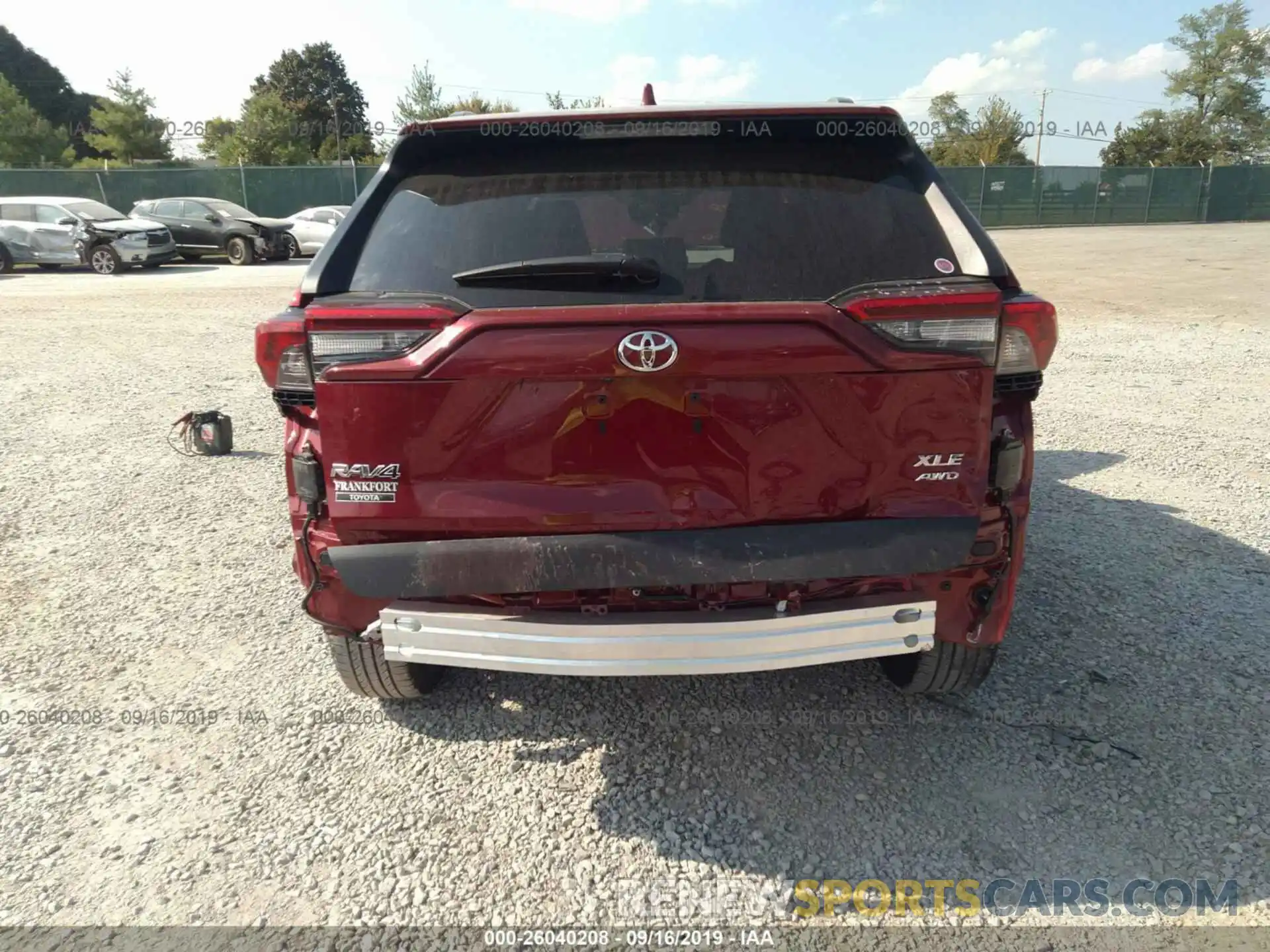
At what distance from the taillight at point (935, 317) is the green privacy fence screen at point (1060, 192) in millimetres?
30184

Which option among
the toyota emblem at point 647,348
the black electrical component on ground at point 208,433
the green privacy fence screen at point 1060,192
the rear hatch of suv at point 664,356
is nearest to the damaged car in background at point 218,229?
the green privacy fence screen at point 1060,192

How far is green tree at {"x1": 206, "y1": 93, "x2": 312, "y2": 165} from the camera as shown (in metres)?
42.7

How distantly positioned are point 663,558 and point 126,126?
177 ft

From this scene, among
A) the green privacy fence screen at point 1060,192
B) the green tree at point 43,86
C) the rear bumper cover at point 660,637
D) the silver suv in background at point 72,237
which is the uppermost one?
the green tree at point 43,86

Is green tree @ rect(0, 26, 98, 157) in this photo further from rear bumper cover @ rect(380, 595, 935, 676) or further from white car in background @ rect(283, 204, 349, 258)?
rear bumper cover @ rect(380, 595, 935, 676)

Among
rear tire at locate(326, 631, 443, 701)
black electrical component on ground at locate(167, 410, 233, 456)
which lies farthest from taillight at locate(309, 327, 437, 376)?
black electrical component on ground at locate(167, 410, 233, 456)

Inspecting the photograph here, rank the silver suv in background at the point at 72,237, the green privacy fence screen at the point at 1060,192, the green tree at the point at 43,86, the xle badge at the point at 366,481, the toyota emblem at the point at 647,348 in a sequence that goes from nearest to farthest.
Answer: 1. the toyota emblem at the point at 647,348
2. the xle badge at the point at 366,481
3. the silver suv in background at the point at 72,237
4. the green privacy fence screen at the point at 1060,192
5. the green tree at the point at 43,86

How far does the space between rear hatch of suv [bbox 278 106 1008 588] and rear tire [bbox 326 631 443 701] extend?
0.59 m

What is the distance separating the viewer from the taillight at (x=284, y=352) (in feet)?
7.17

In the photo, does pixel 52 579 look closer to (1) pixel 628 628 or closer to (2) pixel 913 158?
(1) pixel 628 628

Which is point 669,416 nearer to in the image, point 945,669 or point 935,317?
point 935,317

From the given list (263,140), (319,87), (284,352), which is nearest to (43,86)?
(319,87)

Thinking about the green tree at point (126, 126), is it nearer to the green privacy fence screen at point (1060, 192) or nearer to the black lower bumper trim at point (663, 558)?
the green privacy fence screen at point (1060, 192)

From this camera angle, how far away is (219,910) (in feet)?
6.97
